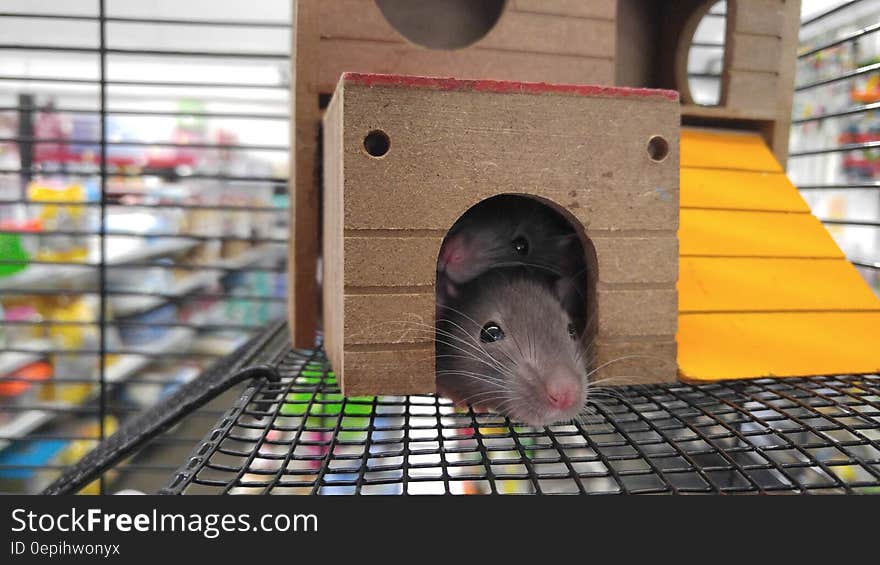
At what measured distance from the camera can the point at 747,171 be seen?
1.45 m

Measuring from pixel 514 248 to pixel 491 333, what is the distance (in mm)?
258

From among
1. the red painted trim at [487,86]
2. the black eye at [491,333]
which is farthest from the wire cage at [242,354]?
the red painted trim at [487,86]

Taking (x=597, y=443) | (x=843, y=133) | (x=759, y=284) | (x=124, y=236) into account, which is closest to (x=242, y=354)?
(x=124, y=236)

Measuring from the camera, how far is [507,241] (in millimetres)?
1289

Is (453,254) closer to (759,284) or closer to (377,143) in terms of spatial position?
(377,143)

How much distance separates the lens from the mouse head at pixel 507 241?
1.24 metres

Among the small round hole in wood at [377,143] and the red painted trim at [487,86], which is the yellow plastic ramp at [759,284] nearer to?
the red painted trim at [487,86]

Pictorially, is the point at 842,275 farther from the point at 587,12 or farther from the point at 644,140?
the point at 587,12

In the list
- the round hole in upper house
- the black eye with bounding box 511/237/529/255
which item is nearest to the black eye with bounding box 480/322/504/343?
the black eye with bounding box 511/237/529/255

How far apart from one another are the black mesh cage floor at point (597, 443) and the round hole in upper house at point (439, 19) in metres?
0.83

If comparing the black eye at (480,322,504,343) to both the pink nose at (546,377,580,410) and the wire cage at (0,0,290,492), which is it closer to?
the pink nose at (546,377,580,410)

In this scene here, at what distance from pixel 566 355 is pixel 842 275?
70 centimetres

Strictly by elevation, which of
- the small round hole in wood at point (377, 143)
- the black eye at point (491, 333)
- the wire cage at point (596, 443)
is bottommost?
the wire cage at point (596, 443)

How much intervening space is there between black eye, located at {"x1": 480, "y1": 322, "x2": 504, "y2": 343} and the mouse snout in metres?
0.15
